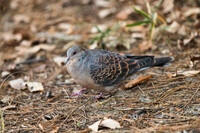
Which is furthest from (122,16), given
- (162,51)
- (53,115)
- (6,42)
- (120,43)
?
(53,115)

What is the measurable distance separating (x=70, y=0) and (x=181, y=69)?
469 centimetres

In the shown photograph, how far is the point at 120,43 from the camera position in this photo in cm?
504

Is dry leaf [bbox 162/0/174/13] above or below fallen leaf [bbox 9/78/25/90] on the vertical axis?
above

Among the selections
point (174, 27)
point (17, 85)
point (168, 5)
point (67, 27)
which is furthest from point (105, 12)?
point (17, 85)

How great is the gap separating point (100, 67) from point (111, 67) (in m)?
0.17

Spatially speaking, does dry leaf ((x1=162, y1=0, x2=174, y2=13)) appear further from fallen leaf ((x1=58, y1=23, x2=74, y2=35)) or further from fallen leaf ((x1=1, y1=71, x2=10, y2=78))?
fallen leaf ((x1=1, y1=71, x2=10, y2=78))

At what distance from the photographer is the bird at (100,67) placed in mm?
3520

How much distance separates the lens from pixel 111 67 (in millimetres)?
3625

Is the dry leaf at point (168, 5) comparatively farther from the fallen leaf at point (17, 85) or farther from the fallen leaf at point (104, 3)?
the fallen leaf at point (17, 85)

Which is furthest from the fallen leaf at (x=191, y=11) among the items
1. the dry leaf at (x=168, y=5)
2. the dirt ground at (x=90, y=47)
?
the dry leaf at (x=168, y=5)

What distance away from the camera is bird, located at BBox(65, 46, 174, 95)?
3.52 m

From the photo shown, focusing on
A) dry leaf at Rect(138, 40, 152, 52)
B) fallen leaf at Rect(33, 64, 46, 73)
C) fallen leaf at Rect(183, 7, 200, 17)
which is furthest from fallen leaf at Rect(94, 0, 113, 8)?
fallen leaf at Rect(33, 64, 46, 73)

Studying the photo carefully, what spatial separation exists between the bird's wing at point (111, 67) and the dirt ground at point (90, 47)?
24 cm

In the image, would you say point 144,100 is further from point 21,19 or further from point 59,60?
point 21,19
